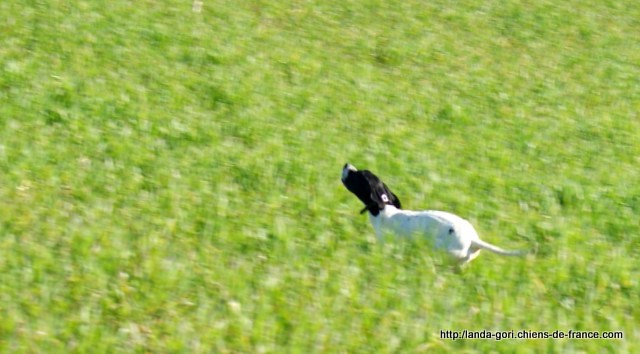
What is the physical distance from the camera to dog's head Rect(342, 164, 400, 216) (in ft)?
22.0

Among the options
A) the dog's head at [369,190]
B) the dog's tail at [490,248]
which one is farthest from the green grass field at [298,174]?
the dog's head at [369,190]

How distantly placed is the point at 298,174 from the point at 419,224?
5.59ft

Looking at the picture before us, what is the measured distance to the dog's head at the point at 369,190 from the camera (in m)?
6.69

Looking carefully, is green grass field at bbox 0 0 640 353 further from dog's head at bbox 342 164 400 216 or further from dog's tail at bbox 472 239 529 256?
dog's head at bbox 342 164 400 216

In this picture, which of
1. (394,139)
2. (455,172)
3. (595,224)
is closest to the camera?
(595,224)

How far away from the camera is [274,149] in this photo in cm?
828

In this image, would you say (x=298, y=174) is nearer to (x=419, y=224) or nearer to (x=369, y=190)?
(x=369, y=190)

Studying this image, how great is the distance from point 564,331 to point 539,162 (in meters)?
3.82

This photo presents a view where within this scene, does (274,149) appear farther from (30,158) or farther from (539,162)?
(539,162)

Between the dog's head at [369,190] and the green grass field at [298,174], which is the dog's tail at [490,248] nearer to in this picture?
the green grass field at [298,174]

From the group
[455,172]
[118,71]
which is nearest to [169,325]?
[455,172]

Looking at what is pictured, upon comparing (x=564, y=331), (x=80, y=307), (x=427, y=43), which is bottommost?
(x=427, y=43)

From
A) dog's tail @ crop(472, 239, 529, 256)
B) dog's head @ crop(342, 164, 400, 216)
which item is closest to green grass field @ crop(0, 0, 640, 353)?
dog's tail @ crop(472, 239, 529, 256)

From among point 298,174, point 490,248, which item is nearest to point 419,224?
point 490,248
